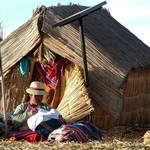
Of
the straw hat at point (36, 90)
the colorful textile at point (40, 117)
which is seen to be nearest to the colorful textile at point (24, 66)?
the straw hat at point (36, 90)

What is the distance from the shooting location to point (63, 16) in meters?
13.5

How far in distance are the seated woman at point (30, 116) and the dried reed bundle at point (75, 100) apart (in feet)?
7.91

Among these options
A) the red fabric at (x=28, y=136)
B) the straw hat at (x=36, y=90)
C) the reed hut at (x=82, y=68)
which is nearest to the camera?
the red fabric at (x=28, y=136)

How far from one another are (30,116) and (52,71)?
4220mm

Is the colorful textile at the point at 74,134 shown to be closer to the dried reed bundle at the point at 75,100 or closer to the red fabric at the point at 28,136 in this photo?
the red fabric at the point at 28,136

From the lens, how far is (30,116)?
8883 millimetres

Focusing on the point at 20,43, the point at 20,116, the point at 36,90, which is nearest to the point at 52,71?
the point at 20,43

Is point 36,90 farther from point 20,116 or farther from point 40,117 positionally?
point 40,117

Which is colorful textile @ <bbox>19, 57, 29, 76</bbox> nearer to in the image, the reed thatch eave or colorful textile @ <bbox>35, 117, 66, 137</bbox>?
→ the reed thatch eave

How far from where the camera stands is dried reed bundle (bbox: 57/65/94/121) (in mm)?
11953

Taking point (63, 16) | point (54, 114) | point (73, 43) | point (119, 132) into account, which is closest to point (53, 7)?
point (63, 16)

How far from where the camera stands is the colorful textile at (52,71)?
1289 cm

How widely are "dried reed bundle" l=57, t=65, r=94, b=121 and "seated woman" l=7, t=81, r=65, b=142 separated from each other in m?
2.41

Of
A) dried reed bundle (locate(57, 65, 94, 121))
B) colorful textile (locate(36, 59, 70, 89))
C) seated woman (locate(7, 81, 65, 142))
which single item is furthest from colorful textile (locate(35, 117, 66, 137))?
colorful textile (locate(36, 59, 70, 89))
